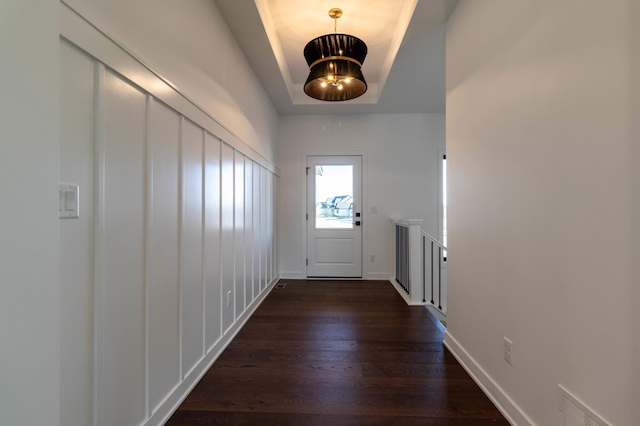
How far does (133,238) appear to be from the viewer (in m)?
1.19

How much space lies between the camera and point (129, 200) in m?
1.17

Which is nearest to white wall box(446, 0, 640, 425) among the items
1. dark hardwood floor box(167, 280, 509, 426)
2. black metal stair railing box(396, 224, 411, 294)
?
dark hardwood floor box(167, 280, 509, 426)

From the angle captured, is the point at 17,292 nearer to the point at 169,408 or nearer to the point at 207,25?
the point at 169,408

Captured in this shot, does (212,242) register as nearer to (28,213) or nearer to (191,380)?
(191,380)

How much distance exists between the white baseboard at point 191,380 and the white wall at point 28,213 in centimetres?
97

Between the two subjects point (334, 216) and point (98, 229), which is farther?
point (334, 216)

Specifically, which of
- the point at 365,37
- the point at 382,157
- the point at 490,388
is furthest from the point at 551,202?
the point at 382,157

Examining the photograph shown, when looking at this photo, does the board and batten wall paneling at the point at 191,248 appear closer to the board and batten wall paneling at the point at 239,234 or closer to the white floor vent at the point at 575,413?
the board and batten wall paneling at the point at 239,234

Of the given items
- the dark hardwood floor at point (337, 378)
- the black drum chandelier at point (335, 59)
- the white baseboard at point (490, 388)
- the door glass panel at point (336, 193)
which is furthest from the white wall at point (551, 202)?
the door glass panel at point (336, 193)

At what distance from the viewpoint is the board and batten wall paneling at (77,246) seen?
0.88m

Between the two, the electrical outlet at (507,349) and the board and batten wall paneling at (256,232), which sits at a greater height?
the board and batten wall paneling at (256,232)

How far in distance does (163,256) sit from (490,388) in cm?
195

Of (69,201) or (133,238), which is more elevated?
(69,201)

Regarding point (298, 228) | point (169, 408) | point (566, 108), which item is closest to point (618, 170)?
point (566, 108)
